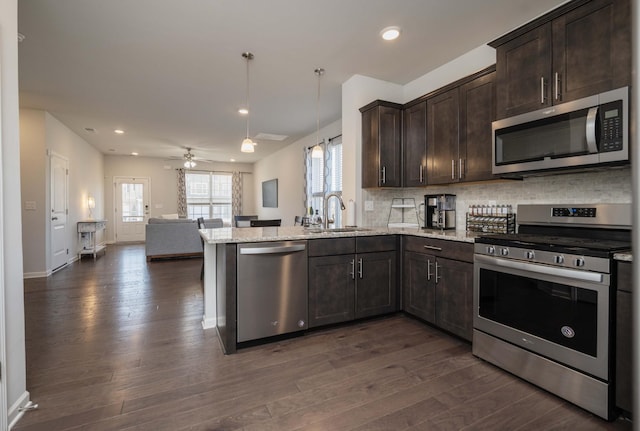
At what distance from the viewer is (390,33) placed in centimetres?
279

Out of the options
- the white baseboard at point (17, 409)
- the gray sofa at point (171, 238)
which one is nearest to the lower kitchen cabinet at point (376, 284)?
the white baseboard at point (17, 409)

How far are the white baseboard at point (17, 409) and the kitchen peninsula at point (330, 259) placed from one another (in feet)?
3.74

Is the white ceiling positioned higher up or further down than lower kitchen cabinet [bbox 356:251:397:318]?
higher up

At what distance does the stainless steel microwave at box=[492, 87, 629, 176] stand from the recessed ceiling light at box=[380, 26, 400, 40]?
1203 millimetres

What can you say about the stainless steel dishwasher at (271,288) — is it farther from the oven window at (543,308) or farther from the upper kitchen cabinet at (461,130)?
the upper kitchen cabinet at (461,130)

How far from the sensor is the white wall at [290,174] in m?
6.68

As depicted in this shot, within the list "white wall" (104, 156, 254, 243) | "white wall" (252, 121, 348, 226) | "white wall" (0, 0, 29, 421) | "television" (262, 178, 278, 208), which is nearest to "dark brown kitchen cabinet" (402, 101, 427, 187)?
"white wall" (252, 121, 348, 226)

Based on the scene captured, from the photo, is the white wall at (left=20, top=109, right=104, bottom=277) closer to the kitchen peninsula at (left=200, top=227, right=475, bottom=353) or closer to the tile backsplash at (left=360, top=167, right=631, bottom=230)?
the kitchen peninsula at (left=200, top=227, right=475, bottom=353)

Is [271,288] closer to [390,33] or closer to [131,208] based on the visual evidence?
[390,33]

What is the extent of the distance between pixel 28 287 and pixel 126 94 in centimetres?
299

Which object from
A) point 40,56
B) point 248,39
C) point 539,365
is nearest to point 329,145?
point 248,39

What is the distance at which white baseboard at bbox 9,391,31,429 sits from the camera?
63.0 inches

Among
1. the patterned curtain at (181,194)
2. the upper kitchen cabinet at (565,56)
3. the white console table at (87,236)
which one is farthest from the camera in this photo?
the patterned curtain at (181,194)

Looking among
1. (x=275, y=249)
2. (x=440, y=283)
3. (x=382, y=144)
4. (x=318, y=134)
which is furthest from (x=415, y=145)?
(x=318, y=134)
